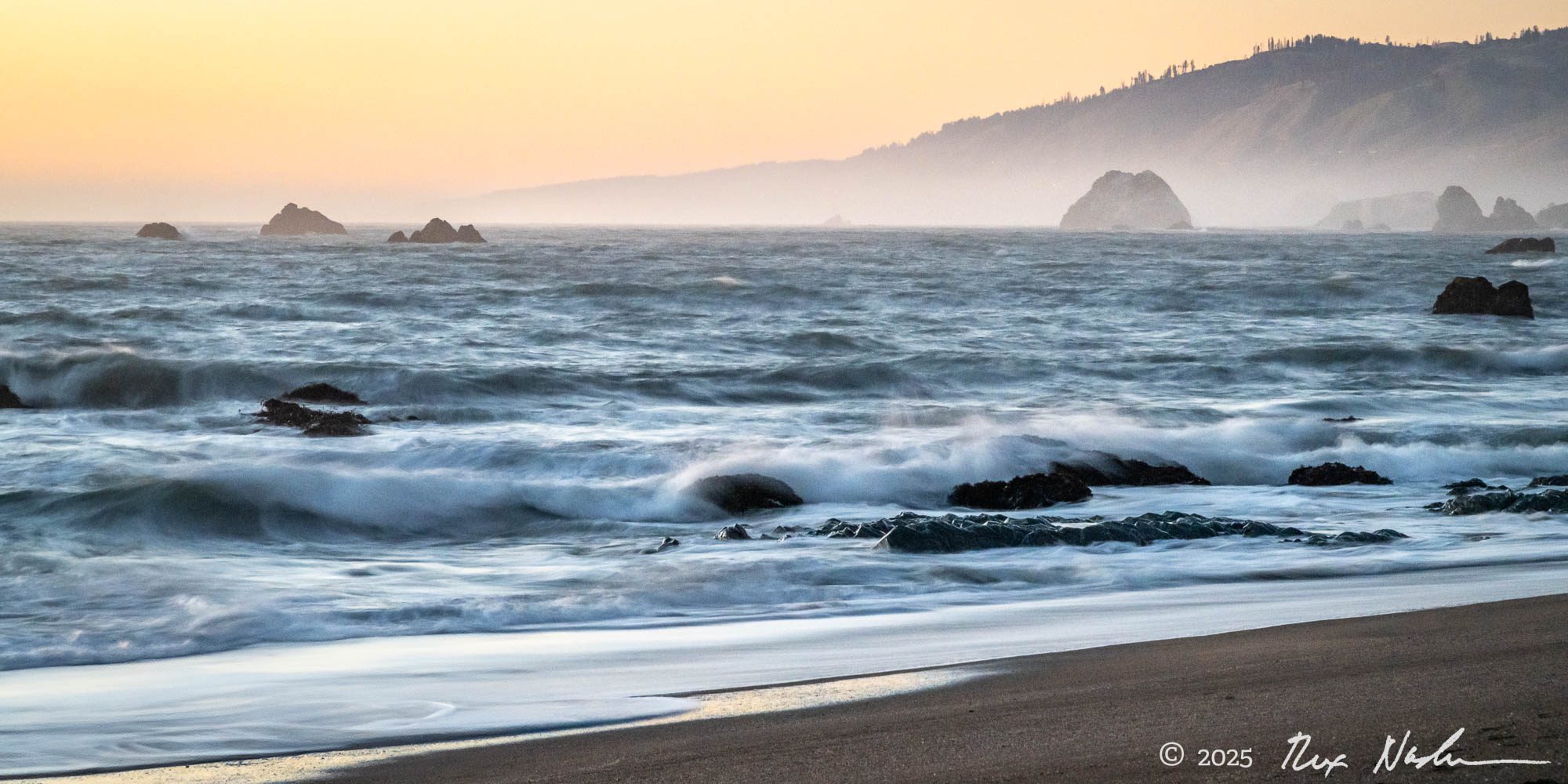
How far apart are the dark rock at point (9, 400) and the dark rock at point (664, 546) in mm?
10062

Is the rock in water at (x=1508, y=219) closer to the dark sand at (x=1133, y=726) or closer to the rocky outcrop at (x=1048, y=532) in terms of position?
the rocky outcrop at (x=1048, y=532)

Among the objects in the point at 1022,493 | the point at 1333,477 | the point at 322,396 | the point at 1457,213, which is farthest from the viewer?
the point at 1457,213

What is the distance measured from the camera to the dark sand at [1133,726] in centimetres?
327

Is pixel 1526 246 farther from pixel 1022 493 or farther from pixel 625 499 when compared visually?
pixel 625 499

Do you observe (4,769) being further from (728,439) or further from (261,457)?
(728,439)

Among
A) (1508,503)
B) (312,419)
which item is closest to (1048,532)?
(1508,503)

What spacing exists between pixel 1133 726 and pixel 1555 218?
209 m

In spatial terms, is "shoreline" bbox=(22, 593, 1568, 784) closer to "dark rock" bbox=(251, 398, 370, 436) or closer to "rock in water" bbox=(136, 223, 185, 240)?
"dark rock" bbox=(251, 398, 370, 436)

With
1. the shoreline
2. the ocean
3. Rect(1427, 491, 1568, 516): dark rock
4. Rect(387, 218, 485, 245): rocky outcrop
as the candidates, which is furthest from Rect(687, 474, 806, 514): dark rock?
Rect(387, 218, 485, 245): rocky outcrop

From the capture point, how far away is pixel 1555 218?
183 metres

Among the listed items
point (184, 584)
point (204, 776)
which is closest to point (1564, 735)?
point (204, 776)

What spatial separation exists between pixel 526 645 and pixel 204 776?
1.98 metres

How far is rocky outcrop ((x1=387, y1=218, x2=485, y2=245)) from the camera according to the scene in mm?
86250

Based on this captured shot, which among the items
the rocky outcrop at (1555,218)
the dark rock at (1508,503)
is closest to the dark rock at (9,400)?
the dark rock at (1508,503)
